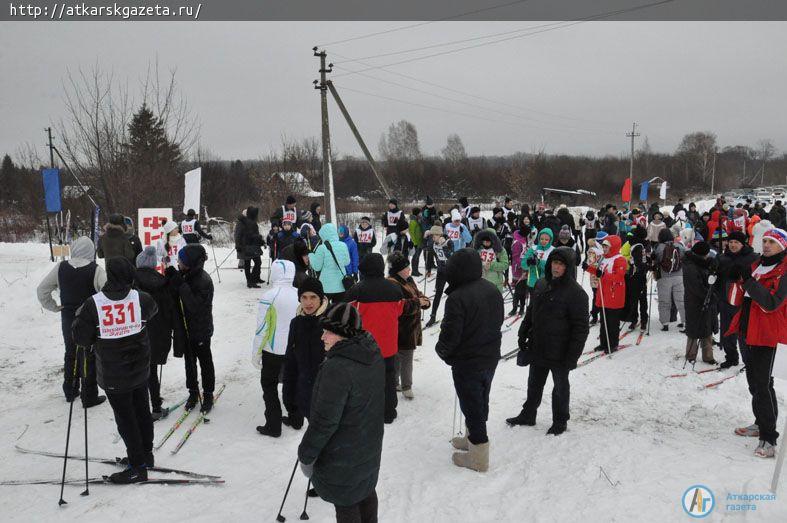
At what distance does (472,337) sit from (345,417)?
1686 millimetres

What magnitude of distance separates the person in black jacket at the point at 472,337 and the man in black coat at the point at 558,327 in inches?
29.7

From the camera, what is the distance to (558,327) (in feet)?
15.3

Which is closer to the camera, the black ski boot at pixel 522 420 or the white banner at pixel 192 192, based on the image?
the black ski boot at pixel 522 420

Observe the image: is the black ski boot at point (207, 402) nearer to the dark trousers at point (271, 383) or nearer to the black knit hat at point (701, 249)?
the dark trousers at point (271, 383)

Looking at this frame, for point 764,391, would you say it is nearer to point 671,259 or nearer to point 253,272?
point 671,259

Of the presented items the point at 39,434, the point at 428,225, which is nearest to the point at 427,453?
the point at 39,434

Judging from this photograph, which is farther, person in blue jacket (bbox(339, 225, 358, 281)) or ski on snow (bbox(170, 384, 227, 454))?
person in blue jacket (bbox(339, 225, 358, 281))

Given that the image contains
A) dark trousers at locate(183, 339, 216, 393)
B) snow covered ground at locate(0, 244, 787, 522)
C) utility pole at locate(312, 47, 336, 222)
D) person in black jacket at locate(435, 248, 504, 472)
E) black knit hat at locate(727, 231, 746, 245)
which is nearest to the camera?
snow covered ground at locate(0, 244, 787, 522)

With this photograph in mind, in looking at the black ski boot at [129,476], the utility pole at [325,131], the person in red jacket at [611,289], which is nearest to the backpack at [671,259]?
the person in red jacket at [611,289]

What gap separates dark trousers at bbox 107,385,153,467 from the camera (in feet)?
13.3

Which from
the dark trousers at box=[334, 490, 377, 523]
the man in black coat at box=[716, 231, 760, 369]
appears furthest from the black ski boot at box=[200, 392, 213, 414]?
the man in black coat at box=[716, 231, 760, 369]

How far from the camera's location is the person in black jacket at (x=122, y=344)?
13.0ft

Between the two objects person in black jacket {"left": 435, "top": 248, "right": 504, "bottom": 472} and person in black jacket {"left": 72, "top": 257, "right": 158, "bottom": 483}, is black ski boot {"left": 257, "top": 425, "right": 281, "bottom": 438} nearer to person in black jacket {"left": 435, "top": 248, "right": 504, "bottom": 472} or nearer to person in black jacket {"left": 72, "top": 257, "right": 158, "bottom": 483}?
person in black jacket {"left": 72, "top": 257, "right": 158, "bottom": 483}

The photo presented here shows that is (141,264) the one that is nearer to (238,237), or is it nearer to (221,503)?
(221,503)
